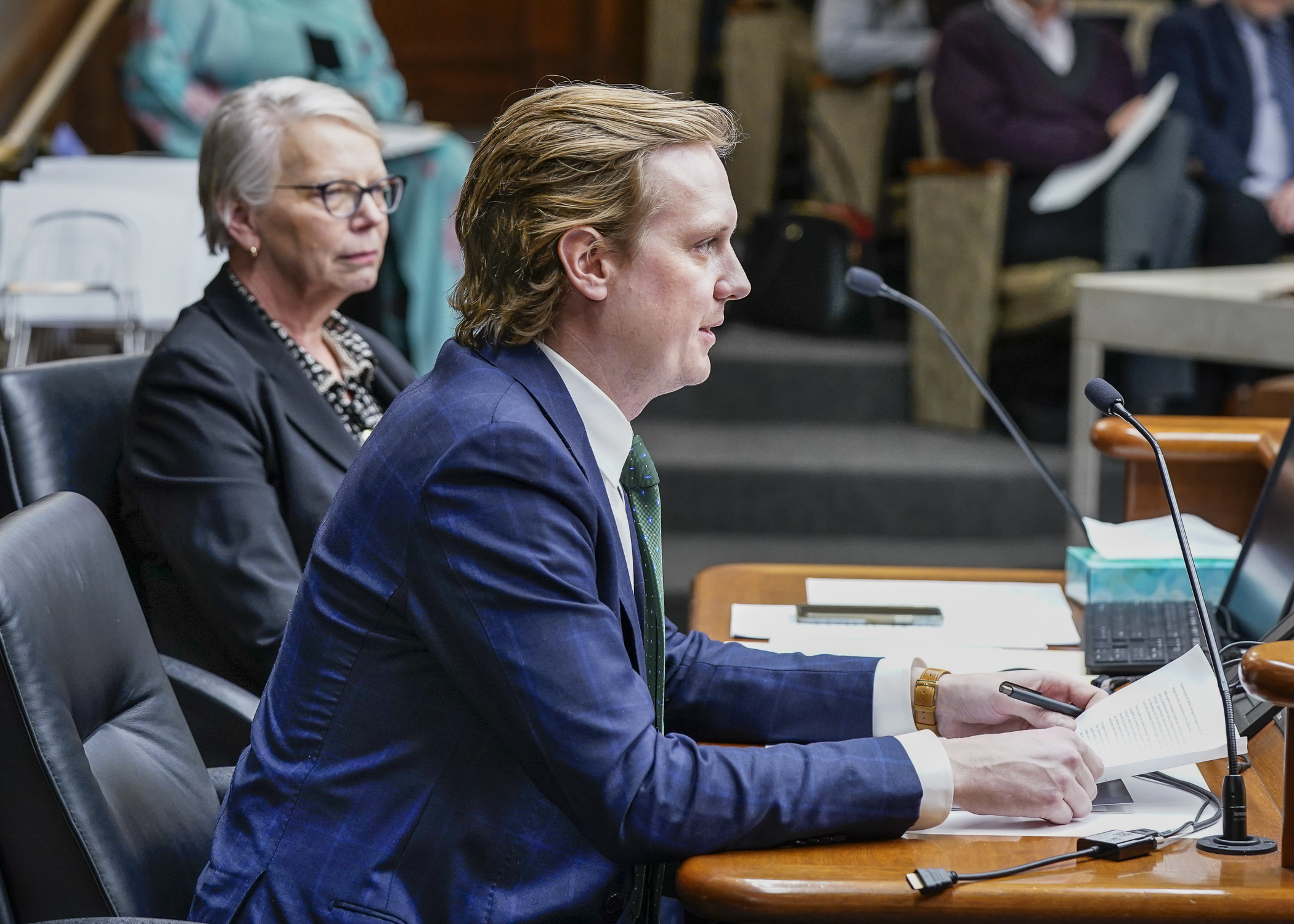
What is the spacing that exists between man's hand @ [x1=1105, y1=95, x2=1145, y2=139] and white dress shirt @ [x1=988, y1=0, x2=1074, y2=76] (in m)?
0.19

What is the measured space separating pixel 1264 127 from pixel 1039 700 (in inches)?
140

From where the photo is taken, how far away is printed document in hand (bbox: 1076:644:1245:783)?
3.34 feet

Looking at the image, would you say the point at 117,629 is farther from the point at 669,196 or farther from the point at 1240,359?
the point at 1240,359

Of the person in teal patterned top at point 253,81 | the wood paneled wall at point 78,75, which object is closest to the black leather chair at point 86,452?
the person in teal patterned top at point 253,81

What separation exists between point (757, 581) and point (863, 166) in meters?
3.00

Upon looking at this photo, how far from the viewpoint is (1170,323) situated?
3.06 meters

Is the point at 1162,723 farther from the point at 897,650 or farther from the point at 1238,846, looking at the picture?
the point at 897,650

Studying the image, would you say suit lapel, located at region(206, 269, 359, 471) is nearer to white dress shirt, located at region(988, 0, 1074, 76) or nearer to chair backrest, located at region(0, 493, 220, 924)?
chair backrest, located at region(0, 493, 220, 924)

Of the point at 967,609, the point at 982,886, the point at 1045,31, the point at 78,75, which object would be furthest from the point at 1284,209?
the point at 78,75

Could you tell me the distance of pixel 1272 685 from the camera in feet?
2.98

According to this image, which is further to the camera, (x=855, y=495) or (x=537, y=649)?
(x=855, y=495)

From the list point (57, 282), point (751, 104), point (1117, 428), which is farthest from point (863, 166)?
point (1117, 428)

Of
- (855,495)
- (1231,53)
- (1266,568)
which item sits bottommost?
(855,495)

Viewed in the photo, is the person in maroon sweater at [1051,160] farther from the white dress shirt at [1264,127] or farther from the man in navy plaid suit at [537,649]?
A: the man in navy plaid suit at [537,649]
